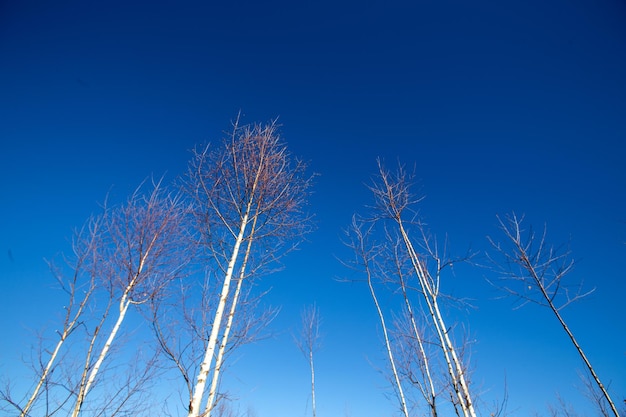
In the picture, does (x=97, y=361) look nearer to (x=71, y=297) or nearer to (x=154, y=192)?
(x=71, y=297)

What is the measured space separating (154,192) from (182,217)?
2.90 feet

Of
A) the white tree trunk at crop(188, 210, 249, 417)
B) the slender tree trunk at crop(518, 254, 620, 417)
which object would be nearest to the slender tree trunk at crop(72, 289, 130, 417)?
the white tree trunk at crop(188, 210, 249, 417)

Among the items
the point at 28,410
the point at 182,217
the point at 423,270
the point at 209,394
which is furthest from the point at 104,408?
the point at 423,270

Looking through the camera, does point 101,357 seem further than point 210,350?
Yes

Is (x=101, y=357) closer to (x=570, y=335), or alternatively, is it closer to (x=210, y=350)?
(x=210, y=350)

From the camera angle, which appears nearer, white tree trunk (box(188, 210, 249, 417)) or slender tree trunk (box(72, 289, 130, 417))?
white tree trunk (box(188, 210, 249, 417))

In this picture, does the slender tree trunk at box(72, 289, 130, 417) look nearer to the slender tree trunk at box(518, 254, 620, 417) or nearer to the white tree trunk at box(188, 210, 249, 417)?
the white tree trunk at box(188, 210, 249, 417)

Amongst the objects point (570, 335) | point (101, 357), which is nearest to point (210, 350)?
point (101, 357)

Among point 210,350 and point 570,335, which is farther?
point 570,335

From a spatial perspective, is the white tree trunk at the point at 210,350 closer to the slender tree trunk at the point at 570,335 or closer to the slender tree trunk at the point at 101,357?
the slender tree trunk at the point at 101,357

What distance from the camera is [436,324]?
4609 millimetres

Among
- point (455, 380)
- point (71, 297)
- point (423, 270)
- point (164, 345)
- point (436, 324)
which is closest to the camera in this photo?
point (164, 345)

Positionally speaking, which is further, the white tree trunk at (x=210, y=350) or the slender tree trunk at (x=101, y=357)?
the slender tree trunk at (x=101, y=357)

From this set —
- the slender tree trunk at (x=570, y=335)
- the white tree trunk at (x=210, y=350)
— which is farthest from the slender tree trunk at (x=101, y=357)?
the slender tree trunk at (x=570, y=335)
